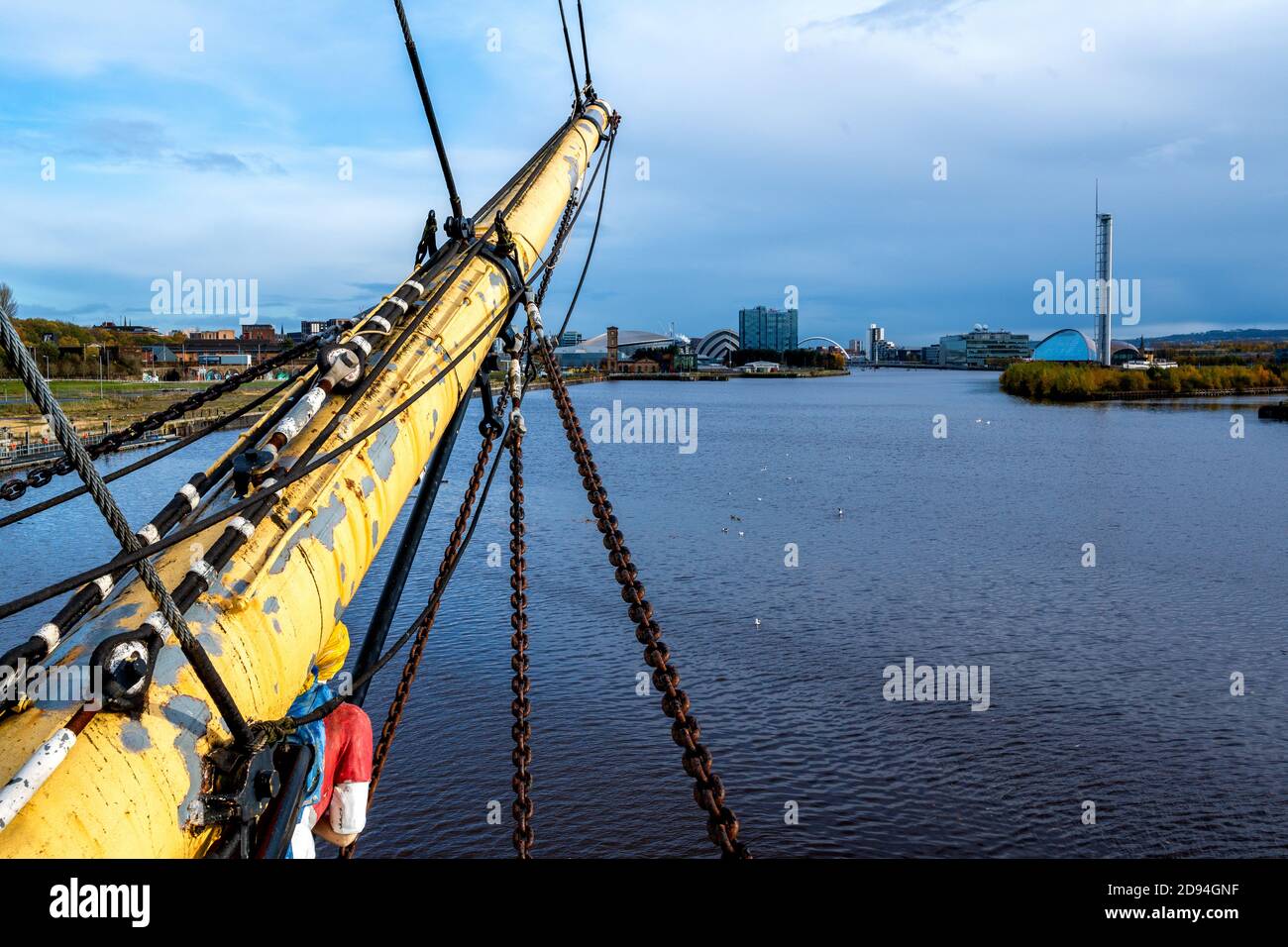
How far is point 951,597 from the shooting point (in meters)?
26.2

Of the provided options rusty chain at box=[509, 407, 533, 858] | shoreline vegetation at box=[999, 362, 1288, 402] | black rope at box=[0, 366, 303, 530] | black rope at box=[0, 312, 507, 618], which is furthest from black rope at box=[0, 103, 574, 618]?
shoreline vegetation at box=[999, 362, 1288, 402]

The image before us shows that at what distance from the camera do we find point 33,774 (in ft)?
9.67

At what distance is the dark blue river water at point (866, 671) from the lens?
15492 mm

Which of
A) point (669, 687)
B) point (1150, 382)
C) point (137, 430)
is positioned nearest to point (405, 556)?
point (137, 430)

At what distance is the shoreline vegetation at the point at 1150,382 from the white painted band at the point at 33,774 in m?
118

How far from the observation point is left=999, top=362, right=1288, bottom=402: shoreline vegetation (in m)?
112

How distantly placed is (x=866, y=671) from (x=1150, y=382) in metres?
108

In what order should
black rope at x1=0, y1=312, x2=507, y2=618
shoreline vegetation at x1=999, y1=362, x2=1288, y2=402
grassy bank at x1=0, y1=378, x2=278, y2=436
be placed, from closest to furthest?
black rope at x1=0, y1=312, x2=507, y2=618
grassy bank at x1=0, y1=378, x2=278, y2=436
shoreline vegetation at x1=999, y1=362, x2=1288, y2=402

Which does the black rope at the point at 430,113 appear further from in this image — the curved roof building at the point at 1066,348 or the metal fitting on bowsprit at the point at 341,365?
the curved roof building at the point at 1066,348

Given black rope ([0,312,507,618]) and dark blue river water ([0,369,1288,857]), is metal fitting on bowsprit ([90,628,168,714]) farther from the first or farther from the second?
dark blue river water ([0,369,1288,857])

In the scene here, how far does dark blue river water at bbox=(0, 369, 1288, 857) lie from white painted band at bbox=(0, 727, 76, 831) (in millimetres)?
12139

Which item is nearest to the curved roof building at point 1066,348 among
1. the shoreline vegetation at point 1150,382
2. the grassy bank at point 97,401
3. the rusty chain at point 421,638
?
the shoreline vegetation at point 1150,382

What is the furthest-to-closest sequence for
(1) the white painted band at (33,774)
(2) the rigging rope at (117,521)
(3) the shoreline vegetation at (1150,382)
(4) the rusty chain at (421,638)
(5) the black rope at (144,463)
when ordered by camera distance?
(3) the shoreline vegetation at (1150,382)
(4) the rusty chain at (421,638)
(5) the black rope at (144,463)
(2) the rigging rope at (117,521)
(1) the white painted band at (33,774)
